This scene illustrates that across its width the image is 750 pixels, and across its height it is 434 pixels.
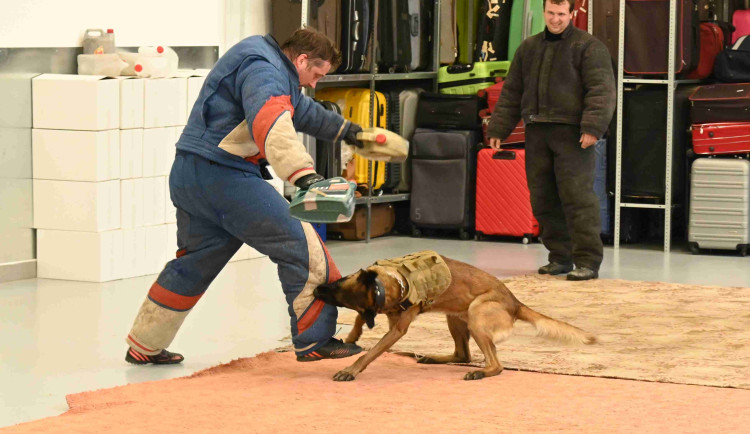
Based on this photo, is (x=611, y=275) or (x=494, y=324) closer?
(x=494, y=324)

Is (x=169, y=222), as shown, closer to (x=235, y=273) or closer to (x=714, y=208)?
(x=235, y=273)

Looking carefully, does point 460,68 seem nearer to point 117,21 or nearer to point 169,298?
point 117,21

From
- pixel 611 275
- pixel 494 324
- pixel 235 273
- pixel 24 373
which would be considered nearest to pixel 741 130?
pixel 611 275

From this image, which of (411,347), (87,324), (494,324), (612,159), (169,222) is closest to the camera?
(494,324)

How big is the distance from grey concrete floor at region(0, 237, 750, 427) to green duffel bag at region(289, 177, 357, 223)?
1080 mm

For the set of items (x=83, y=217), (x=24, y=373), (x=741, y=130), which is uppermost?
(x=741, y=130)

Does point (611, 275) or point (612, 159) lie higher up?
point (612, 159)

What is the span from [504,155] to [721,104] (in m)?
1.53

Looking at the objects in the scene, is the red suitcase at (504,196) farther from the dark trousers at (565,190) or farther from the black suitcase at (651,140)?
the dark trousers at (565,190)

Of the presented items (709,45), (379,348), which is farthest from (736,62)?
(379,348)

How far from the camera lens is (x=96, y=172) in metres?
6.72

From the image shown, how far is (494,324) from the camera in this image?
15.0ft

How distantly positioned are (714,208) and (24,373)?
499 cm

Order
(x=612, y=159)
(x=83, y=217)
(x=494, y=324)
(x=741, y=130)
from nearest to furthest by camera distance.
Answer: (x=494, y=324)
(x=83, y=217)
(x=741, y=130)
(x=612, y=159)
